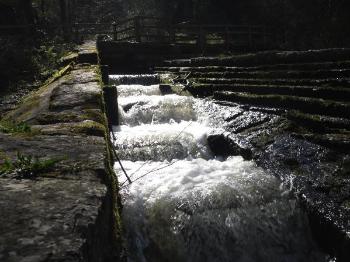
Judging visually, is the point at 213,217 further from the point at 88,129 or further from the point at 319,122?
the point at 319,122

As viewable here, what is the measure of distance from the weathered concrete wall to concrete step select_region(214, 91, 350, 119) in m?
4.06

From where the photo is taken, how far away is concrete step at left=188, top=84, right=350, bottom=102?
655 cm

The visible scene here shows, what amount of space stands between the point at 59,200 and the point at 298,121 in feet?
16.3

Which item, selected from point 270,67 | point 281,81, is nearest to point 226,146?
point 281,81

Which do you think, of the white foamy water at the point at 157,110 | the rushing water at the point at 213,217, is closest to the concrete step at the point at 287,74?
the white foamy water at the point at 157,110

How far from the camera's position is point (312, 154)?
486cm

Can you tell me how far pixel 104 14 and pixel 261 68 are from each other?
1406 inches

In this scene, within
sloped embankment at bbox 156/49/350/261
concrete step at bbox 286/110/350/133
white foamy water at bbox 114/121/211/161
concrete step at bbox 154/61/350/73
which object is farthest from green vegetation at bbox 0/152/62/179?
concrete step at bbox 154/61/350/73

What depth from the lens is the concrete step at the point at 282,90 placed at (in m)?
6.55

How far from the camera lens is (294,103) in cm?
675

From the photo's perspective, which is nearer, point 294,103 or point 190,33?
point 294,103

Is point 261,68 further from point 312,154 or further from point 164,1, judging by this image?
point 164,1

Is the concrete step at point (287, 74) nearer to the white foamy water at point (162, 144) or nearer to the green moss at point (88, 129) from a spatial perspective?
the white foamy water at point (162, 144)

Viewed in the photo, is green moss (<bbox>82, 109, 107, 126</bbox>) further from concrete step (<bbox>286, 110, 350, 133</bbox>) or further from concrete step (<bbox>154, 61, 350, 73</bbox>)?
concrete step (<bbox>154, 61, 350, 73</bbox>)
